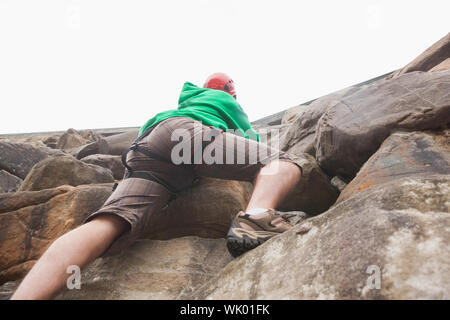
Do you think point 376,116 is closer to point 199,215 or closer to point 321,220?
point 321,220

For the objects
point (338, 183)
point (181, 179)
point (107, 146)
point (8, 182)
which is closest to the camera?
point (181, 179)

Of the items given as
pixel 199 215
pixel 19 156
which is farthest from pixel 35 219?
pixel 19 156

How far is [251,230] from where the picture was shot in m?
1.55

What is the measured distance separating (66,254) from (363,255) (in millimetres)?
1279

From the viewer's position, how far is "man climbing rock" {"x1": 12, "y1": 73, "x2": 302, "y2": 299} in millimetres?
1424

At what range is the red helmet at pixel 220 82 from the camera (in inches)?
115

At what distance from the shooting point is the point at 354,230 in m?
1.18

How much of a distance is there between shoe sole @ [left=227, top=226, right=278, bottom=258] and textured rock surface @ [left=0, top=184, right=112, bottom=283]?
129cm

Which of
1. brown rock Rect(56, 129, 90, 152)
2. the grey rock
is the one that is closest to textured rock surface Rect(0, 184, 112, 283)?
the grey rock

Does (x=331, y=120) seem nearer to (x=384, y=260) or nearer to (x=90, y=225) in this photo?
(x=384, y=260)

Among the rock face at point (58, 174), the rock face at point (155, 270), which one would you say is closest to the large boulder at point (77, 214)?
the rock face at point (155, 270)

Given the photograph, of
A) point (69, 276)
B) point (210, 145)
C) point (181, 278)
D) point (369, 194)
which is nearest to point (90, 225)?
point (69, 276)

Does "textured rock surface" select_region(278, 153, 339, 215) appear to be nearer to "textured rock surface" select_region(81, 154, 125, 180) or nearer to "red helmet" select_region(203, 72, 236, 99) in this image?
"red helmet" select_region(203, 72, 236, 99)

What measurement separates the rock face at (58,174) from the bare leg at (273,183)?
87.8 inches
